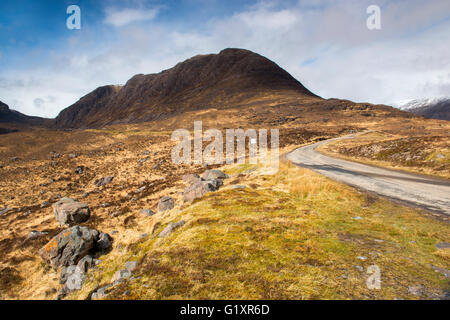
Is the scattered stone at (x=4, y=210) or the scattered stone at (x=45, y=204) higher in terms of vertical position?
the scattered stone at (x=45, y=204)

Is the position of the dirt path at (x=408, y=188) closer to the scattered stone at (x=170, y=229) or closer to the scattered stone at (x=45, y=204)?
the scattered stone at (x=170, y=229)

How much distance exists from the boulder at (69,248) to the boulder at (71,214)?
5.94m

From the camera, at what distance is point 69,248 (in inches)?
402

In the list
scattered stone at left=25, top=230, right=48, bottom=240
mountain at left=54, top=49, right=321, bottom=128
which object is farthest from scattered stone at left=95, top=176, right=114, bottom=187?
mountain at left=54, top=49, right=321, bottom=128

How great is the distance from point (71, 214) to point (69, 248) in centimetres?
765

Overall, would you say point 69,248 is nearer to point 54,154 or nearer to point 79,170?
point 79,170

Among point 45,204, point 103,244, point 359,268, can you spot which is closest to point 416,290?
point 359,268

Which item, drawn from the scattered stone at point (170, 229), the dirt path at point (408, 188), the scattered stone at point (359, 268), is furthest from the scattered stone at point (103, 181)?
the scattered stone at point (359, 268)

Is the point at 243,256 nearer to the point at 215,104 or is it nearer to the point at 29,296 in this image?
the point at 29,296

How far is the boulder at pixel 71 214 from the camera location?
1644 cm

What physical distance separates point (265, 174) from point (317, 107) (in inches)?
3704

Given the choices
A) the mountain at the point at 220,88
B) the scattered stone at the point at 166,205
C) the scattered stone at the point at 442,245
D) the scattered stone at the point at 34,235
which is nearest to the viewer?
the scattered stone at the point at 442,245

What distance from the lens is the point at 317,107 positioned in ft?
324
